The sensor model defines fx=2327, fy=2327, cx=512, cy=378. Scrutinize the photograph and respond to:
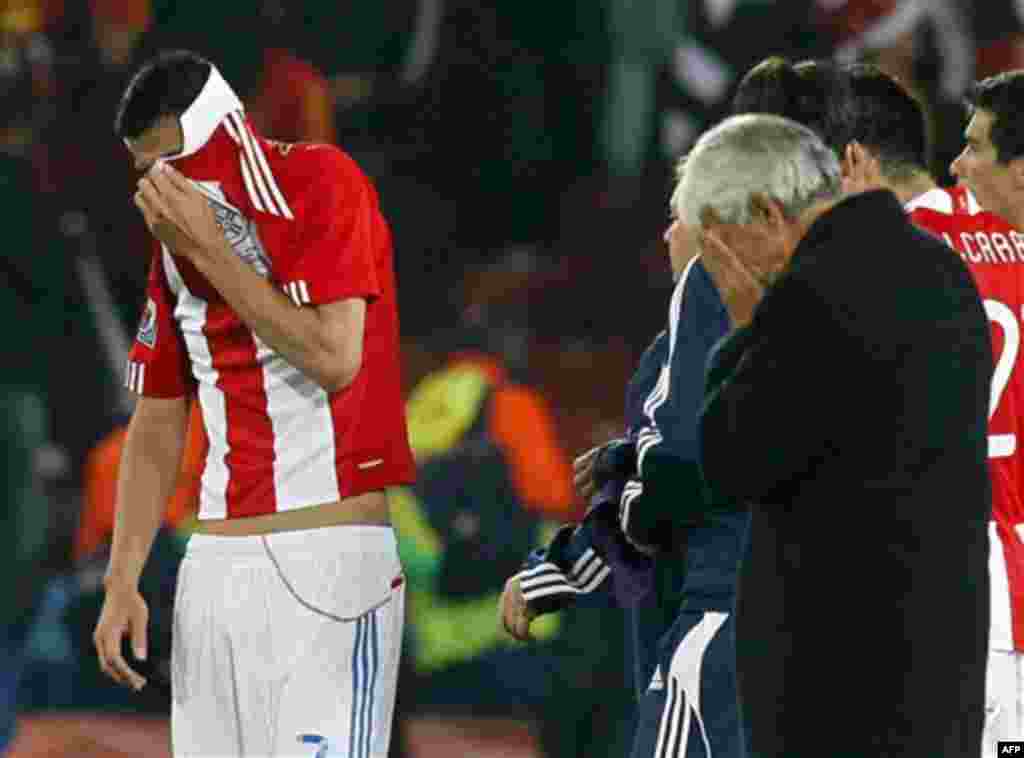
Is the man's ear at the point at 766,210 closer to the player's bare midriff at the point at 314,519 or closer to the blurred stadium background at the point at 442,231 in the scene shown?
the player's bare midriff at the point at 314,519

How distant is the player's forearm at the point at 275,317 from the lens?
12.0 ft

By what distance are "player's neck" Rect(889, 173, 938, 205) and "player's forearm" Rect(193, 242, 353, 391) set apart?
107 centimetres

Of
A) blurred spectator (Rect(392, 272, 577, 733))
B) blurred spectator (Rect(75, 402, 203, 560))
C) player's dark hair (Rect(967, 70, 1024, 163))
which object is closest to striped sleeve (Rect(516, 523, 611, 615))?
player's dark hair (Rect(967, 70, 1024, 163))

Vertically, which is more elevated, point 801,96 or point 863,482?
point 801,96

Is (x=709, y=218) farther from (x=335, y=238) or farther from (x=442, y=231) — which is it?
(x=442, y=231)

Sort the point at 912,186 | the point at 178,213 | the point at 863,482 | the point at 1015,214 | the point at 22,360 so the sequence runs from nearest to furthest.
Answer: the point at 863,482 → the point at 178,213 → the point at 912,186 → the point at 1015,214 → the point at 22,360

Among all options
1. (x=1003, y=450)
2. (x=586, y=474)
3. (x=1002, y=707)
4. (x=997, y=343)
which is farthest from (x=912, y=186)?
(x=1002, y=707)

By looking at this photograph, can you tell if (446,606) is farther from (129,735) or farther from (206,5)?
(206,5)

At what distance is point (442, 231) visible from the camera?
8.80 m

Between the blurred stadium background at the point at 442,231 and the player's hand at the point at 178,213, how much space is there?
4639 millimetres

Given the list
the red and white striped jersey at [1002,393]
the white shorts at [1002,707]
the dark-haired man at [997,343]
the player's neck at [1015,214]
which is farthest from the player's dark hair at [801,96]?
the white shorts at [1002,707]

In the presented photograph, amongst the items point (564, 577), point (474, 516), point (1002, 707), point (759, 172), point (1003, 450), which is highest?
point (759, 172)

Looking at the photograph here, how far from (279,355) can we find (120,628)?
58cm

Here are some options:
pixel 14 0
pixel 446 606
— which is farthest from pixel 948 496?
pixel 14 0
